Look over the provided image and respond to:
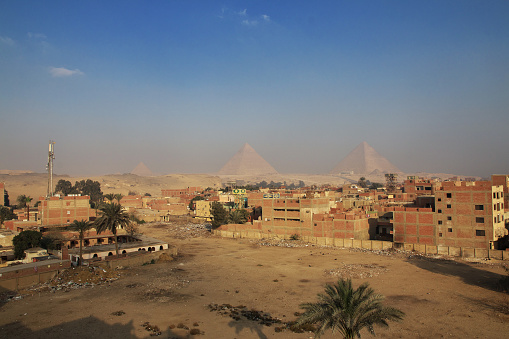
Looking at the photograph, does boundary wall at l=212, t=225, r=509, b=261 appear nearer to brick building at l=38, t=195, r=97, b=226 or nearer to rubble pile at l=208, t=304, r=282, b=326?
rubble pile at l=208, t=304, r=282, b=326

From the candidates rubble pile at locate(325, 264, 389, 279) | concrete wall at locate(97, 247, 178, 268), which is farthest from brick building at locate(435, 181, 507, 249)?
→ concrete wall at locate(97, 247, 178, 268)

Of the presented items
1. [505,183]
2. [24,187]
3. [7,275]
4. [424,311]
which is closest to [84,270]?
[7,275]

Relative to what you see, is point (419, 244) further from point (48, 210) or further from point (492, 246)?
point (48, 210)

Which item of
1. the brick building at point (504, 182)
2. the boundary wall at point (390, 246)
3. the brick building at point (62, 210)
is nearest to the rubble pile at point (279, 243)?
the boundary wall at point (390, 246)

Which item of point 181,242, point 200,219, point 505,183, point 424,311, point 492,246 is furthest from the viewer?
point 200,219

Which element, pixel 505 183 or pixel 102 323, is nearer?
pixel 102 323

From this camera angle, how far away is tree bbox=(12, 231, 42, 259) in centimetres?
3369

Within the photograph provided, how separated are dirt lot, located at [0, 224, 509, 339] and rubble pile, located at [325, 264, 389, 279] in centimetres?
9

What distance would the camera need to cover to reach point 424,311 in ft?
69.5

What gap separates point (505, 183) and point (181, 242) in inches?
1640

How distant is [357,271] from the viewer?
1215 inches

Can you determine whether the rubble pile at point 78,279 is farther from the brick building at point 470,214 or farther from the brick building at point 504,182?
the brick building at point 504,182

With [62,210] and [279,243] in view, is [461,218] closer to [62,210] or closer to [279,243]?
[279,243]

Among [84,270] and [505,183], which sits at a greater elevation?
[505,183]
